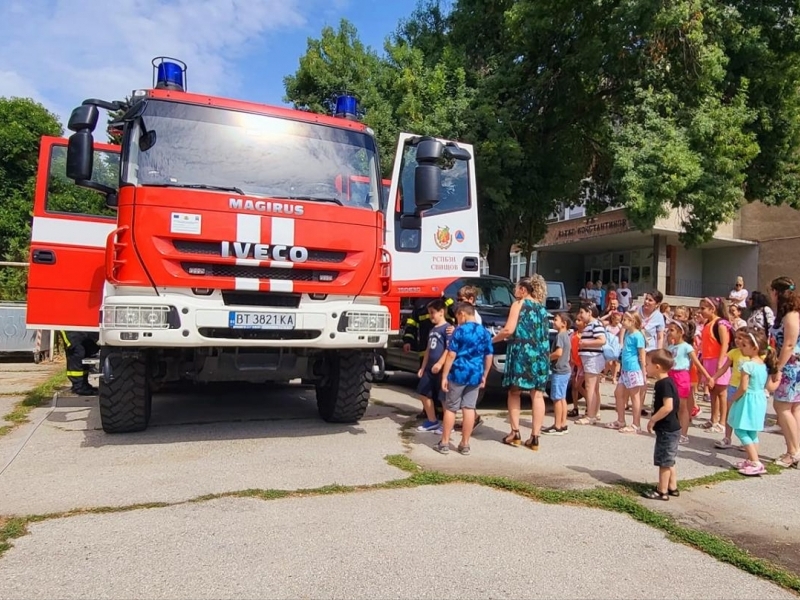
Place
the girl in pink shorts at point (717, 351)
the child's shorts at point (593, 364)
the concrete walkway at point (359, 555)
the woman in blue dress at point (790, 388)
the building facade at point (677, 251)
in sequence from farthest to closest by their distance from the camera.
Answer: the building facade at point (677, 251) < the child's shorts at point (593, 364) < the girl in pink shorts at point (717, 351) < the woman in blue dress at point (790, 388) < the concrete walkway at point (359, 555)

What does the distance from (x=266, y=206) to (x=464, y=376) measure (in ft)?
7.67

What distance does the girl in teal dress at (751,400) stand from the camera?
5.42m

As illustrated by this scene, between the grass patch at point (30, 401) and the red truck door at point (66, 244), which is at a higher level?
the red truck door at point (66, 244)

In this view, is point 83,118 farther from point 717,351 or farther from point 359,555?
point 717,351

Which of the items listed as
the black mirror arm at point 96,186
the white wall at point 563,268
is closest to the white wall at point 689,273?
the white wall at point 563,268

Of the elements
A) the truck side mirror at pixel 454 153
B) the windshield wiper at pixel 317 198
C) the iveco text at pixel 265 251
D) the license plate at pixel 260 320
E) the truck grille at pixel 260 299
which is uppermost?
the truck side mirror at pixel 454 153

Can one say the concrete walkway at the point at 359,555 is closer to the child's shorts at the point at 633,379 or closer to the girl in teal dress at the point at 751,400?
the girl in teal dress at the point at 751,400

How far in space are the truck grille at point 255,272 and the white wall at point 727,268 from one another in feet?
90.6

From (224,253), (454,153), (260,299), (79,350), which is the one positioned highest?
(454,153)

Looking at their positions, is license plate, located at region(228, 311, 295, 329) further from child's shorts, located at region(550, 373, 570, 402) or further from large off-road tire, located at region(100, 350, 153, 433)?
child's shorts, located at region(550, 373, 570, 402)

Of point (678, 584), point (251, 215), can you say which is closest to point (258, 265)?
point (251, 215)

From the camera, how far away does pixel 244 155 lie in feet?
18.9

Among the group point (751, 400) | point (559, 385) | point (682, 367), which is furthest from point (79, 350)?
point (751, 400)

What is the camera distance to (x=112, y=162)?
7051mm
